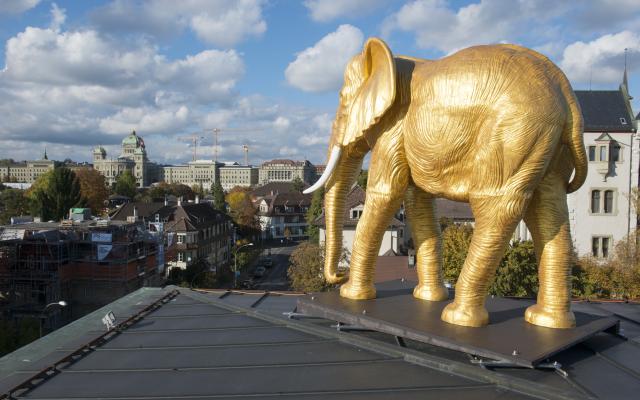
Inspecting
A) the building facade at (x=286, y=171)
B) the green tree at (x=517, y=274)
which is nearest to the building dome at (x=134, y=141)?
the building facade at (x=286, y=171)

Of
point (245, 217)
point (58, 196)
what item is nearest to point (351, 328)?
point (58, 196)

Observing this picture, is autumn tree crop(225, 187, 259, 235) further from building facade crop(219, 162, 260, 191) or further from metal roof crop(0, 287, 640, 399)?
building facade crop(219, 162, 260, 191)

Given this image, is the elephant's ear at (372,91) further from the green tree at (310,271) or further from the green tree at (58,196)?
the green tree at (58,196)

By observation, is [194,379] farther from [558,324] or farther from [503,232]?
[558,324]

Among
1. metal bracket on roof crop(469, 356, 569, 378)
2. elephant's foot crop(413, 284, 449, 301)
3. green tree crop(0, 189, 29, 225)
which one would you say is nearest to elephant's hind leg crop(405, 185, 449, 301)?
elephant's foot crop(413, 284, 449, 301)

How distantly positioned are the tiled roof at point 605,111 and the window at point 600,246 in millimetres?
6046

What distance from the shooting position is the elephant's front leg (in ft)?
22.5

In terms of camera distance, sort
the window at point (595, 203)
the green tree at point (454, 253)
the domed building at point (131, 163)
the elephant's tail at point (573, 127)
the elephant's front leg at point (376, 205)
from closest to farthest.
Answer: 1. the elephant's tail at point (573, 127)
2. the elephant's front leg at point (376, 205)
3. the green tree at point (454, 253)
4. the window at point (595, 203)
5. the domed building at point (131, 163)

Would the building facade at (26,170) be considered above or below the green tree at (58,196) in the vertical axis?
above

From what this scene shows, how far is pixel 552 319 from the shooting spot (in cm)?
610

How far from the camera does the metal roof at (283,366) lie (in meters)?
4.84

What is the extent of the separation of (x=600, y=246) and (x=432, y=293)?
24.4 m

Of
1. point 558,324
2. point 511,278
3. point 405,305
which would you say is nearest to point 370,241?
point 405,305

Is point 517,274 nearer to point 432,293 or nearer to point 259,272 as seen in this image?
point 432,293
